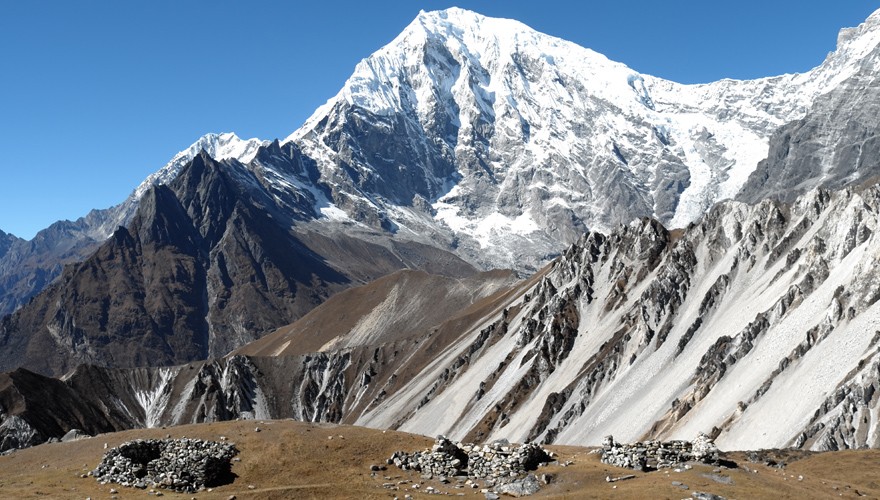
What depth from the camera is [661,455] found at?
60.5m

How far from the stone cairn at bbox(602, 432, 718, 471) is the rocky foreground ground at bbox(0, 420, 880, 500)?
0.81 metres

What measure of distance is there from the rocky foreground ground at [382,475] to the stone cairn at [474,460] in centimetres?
58

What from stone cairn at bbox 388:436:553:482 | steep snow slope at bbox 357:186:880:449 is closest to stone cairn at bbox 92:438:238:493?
stone cairn at bbox 388:436:553:482

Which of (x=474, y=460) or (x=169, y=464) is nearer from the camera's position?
(x=169, y=464)

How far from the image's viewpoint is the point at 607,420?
145500mm

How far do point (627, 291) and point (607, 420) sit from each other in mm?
55008

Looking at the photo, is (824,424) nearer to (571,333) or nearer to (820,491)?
(820,491)

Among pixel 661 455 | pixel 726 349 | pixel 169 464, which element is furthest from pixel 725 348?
pixel 169 464

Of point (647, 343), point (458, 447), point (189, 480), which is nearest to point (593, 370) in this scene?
point (647, 343)

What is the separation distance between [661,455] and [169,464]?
108 ft

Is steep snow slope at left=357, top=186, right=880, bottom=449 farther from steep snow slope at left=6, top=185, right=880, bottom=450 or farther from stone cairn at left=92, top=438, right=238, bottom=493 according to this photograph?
stone cairn at left=92, top=438, right=238, bottom=493

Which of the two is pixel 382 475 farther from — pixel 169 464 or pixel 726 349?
pixel 726 349

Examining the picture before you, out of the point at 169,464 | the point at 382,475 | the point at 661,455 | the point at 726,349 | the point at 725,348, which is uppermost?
the point at 725,348

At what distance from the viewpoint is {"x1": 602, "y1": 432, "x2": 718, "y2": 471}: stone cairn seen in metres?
59.9
